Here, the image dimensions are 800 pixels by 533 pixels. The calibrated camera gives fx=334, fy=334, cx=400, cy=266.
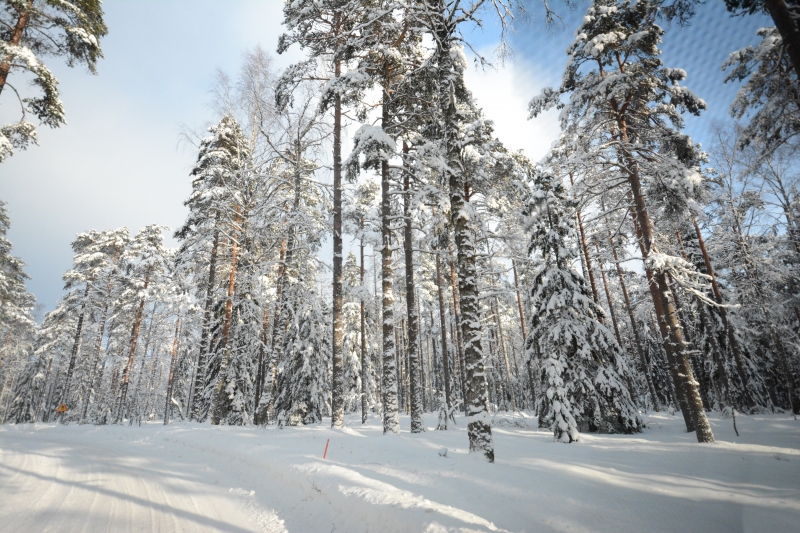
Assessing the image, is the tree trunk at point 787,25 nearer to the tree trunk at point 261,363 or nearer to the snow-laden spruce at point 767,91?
the snow-laden spruce at point 767,91

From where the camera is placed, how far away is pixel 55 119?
1137 centimetres

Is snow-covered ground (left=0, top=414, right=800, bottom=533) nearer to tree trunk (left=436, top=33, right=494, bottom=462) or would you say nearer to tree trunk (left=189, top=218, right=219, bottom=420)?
tree trunk (left=436, top=33, right=494, bottom=462)

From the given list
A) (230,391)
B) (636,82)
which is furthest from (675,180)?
(230,391)

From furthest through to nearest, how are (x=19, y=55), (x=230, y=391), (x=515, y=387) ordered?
(x=515, y=387) < (x=230, y=391) < (x=19, y=55)

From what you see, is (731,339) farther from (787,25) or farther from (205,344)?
(205,344)

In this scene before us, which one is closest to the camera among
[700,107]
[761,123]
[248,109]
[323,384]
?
[761,123]

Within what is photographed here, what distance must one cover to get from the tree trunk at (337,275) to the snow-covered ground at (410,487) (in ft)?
7.35

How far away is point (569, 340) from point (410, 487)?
27.9 ft

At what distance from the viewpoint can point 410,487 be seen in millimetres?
5141

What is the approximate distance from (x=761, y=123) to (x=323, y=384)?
2127cm

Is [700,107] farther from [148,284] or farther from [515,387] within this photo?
[515,387]

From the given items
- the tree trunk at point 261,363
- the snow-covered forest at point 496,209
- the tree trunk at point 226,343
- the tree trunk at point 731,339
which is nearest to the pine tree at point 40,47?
the snow-covered forest at point 496,209

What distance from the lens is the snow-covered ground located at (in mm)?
4188

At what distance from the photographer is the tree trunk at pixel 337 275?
12.2m
